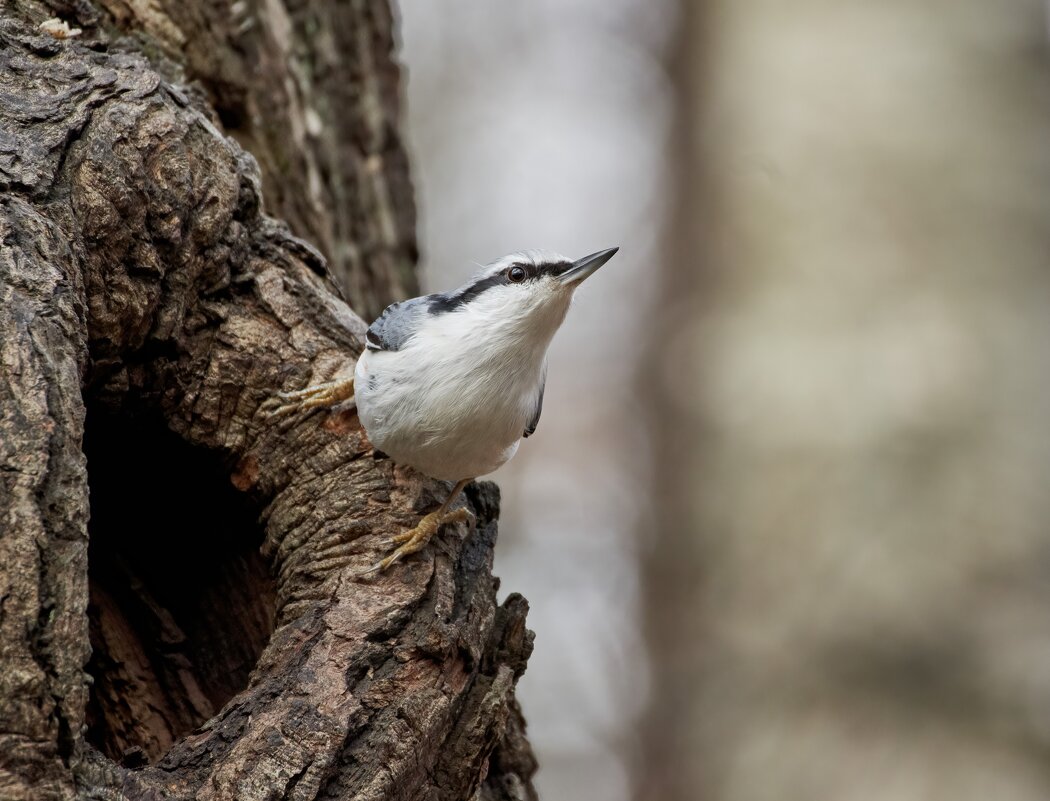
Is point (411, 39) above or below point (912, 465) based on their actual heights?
above

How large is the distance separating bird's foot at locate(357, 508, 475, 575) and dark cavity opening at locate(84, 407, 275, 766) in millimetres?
503

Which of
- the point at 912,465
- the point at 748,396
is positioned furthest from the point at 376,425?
the point at 748,396

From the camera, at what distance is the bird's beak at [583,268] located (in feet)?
7.81

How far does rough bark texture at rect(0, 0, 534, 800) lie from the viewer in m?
1.63

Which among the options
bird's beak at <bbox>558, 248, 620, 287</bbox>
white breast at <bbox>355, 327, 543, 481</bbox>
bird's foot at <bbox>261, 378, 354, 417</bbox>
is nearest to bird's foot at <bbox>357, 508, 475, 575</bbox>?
white breast at <bbox>355, 327, 543, 481</bbox>

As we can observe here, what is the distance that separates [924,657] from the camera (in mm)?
3969

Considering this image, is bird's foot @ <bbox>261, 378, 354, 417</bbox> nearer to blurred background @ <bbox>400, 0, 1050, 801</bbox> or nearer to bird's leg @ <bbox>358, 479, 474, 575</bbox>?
bird's leg @ <bbox>358, 479, 474, 575</bbox>

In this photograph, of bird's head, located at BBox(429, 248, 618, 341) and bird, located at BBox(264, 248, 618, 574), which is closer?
bird, located at BBox(264, 248, 618, 574)

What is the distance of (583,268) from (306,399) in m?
0.74

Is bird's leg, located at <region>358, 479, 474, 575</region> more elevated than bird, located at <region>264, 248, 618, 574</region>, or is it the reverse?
bird, located at <region>264, 248, 618, 574</region>

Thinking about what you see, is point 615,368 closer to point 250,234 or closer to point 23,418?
point 250,234

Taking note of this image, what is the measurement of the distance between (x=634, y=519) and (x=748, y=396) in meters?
1.19

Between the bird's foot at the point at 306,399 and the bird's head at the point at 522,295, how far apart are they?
0.34 metres

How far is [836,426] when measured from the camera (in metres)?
4.27
